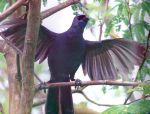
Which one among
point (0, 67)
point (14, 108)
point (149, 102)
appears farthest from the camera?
point (0, 67)

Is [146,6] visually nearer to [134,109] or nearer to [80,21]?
[80,21]

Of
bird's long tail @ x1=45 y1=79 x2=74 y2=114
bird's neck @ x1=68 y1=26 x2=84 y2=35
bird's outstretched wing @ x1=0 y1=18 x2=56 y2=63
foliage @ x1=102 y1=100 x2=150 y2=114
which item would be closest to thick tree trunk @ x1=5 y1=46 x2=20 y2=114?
bird's outstretched wing @ x1=0 y1=18 x2=56 y2=63

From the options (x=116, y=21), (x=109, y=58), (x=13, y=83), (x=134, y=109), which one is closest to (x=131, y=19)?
(x=116, y=21)

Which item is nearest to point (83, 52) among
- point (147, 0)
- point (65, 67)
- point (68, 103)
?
point (65, 67)

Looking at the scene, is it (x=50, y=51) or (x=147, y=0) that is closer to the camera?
(x=147, y=0)

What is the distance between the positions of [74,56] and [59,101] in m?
0.19

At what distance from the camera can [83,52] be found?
1.48 metres

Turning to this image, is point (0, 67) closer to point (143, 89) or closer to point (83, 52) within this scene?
point (83, 52)

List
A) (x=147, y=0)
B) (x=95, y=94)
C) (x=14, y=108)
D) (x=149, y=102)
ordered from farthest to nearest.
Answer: (x=95, y=94) < (x=147, y=0) < (x=14, y=108) < (x=149, y=102)

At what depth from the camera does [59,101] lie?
1366 millimetres

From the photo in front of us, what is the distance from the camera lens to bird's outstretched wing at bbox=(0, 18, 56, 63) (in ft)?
3.81

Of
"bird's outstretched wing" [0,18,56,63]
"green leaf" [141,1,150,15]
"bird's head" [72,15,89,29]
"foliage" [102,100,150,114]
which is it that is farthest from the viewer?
"bird's head" [72,15,89,29]

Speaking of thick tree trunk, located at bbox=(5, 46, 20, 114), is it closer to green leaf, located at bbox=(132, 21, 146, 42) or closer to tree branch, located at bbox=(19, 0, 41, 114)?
tree branch, located at bbox=(19, 0, 41, 114)

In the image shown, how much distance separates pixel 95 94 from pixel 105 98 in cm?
6
